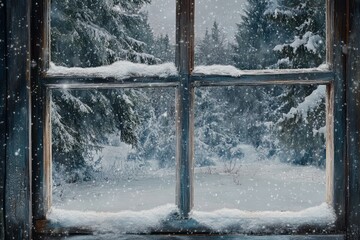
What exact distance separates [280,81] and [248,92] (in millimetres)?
281

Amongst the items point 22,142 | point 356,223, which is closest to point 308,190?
point 356,223

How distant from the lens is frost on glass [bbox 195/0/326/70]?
1.12 meters

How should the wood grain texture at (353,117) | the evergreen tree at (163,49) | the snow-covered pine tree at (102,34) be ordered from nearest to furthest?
1. the wood grain texture at (353,117)
2. the evergreen tree at (163,49)
3. the snow-covered pine tree at (102,34)

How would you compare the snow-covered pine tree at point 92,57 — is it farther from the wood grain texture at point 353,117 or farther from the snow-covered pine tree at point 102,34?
the wood grain texture at point 353,117

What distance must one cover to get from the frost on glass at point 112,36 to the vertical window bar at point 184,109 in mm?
55

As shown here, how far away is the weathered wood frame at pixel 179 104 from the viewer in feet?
3.11

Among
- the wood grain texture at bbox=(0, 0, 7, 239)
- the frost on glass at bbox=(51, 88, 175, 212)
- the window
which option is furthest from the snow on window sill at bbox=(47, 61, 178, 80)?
the frost on glass at bbox=(51, 88, 175, 212)

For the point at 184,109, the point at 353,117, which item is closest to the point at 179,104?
the point at 184,109

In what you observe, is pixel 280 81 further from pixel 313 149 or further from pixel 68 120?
pixel 68 120

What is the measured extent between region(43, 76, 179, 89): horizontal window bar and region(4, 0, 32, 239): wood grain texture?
65 mm

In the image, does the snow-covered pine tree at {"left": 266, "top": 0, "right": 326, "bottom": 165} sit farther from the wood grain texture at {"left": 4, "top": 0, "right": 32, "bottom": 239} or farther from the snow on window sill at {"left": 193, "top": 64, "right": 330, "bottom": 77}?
the wood grain texture at {"left": 4, "top": 0, "right": 32, "bottom": 239}

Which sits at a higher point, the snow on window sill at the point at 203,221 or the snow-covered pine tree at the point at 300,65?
the snow-covered pine tree at the point at 300,65

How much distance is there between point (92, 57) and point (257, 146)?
685 millimetres

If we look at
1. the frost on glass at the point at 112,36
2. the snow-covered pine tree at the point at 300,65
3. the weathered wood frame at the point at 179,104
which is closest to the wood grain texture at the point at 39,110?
the weathered wood frame at the point at 179,104
